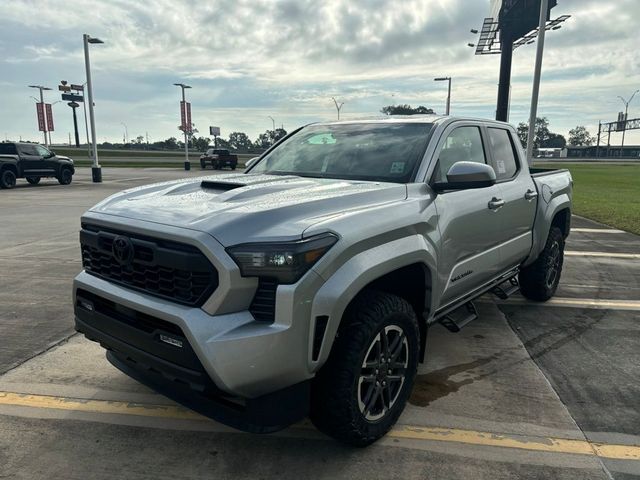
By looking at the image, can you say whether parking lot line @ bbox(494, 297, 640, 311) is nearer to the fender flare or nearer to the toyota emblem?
the fender flare

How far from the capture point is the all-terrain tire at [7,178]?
779 inches

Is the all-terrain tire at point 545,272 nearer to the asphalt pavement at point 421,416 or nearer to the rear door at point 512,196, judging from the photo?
the asphalt pavement at point 421,416

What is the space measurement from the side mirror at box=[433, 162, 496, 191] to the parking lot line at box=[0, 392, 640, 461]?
4.87 feet

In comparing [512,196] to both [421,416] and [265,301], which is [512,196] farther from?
[265,301]

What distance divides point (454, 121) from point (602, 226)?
889cm

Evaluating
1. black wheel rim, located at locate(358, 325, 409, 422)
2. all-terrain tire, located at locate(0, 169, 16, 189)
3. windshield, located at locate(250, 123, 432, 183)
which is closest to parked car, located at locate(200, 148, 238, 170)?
all-terrain tire, located at locate(0, 169, 16, 189)

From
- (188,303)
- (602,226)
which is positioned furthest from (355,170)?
(602,226)

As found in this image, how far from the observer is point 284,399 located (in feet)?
7.64

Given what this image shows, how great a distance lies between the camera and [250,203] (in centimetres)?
260

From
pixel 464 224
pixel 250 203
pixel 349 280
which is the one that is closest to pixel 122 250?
pixel 250 203

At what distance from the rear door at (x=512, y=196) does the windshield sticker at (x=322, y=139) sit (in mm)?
1407

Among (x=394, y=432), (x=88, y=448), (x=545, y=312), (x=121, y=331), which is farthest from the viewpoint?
(x=545, y=312)

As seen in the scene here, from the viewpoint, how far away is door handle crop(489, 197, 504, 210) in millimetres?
3844

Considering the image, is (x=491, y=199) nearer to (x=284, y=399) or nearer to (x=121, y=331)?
(x=284, y=399)
